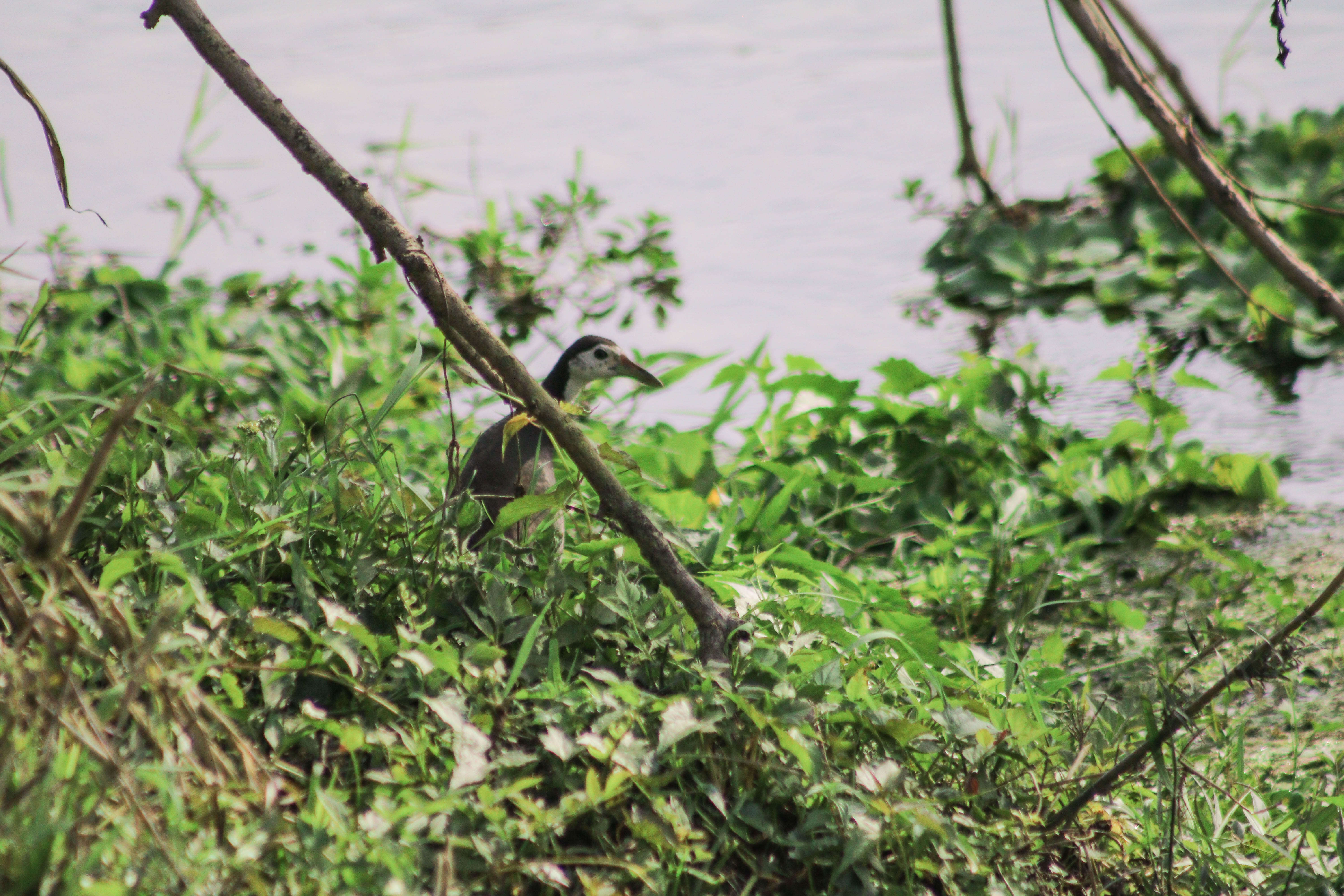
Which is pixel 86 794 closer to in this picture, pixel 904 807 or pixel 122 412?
pixel 122 412

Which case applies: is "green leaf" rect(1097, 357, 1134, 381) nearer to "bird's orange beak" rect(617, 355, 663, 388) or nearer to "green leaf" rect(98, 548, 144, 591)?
"bird's orange beak" rect(617, 355, 663, 388)

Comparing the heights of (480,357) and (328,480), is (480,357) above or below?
above

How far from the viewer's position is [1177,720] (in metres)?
1.85

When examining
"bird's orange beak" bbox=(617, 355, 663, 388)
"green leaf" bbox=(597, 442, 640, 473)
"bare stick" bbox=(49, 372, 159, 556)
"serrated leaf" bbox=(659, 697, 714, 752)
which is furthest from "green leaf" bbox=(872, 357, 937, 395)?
"bare stick" bbox=(49, 372, 159, 556)

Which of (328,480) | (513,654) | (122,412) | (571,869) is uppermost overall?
(122,412)

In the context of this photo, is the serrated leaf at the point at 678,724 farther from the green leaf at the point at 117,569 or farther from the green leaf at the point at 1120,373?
the green leaf at the point at 1120,373

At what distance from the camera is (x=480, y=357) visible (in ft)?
7.53

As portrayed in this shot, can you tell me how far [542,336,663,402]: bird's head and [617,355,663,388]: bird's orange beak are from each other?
3 cm

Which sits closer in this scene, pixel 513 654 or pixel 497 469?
pixel 513 654

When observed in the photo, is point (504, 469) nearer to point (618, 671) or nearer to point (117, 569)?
→ point (618, 671)

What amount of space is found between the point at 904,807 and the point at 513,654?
27.2 inches

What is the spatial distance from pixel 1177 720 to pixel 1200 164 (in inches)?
38.2

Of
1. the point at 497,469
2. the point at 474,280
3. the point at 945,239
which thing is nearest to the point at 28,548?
the point at 497,469

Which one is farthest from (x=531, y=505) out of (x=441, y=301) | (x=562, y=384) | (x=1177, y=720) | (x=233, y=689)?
(x=562, y=384)
